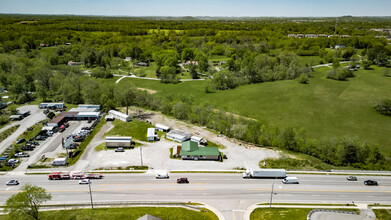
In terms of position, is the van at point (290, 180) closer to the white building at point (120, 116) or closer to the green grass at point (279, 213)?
the green grass at point (279, 213)

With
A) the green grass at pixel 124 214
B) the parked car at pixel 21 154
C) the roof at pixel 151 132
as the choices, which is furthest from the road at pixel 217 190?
the roof at pixel 151 132

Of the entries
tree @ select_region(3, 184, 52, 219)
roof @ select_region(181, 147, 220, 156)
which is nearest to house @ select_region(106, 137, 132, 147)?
roof @ select_region(181, 147, 220, 156)

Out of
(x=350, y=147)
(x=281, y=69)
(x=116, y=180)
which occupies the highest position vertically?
(x=281, y=69)

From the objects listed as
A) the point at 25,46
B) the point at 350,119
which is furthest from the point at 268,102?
the point at 25,46

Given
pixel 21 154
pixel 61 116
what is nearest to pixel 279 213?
pixel 21 154

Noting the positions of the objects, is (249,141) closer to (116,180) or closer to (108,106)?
(116,180)

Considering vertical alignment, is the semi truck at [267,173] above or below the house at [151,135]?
below
